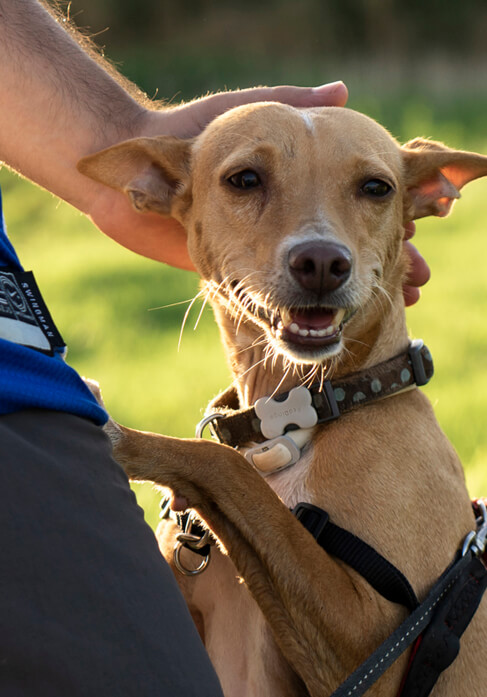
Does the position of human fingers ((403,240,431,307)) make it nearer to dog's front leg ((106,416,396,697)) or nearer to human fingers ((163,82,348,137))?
human fingers ((163,82,348,137))

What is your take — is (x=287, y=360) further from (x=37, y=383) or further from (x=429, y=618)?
(x=37, y=383)

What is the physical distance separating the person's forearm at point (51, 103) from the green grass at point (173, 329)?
2143 mm

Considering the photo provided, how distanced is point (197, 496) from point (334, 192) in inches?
39.7

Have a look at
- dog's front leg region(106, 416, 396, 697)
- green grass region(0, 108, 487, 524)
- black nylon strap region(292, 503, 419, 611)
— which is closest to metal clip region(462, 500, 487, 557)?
black nylon strap region(292, 503, 419, 611)

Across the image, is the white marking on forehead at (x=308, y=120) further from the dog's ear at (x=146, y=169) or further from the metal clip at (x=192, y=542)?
the metal clip at (x=192, y=542)

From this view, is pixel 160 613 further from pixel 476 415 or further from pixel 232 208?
pixel 476 415

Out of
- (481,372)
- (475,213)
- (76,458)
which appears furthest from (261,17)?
(76,458)

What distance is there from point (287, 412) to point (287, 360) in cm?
21

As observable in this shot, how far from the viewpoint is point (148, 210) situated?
9.68 feet

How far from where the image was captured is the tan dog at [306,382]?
231cm

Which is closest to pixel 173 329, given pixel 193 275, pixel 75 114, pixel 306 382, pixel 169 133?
pixel 193 275

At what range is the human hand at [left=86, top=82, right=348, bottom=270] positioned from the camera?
9.96 feet

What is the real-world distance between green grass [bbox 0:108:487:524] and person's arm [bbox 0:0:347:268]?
1884 mm

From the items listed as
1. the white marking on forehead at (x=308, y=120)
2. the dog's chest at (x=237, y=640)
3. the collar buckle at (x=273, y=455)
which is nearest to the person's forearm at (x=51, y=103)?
the white marking on forehead at (x=308, y=120)
